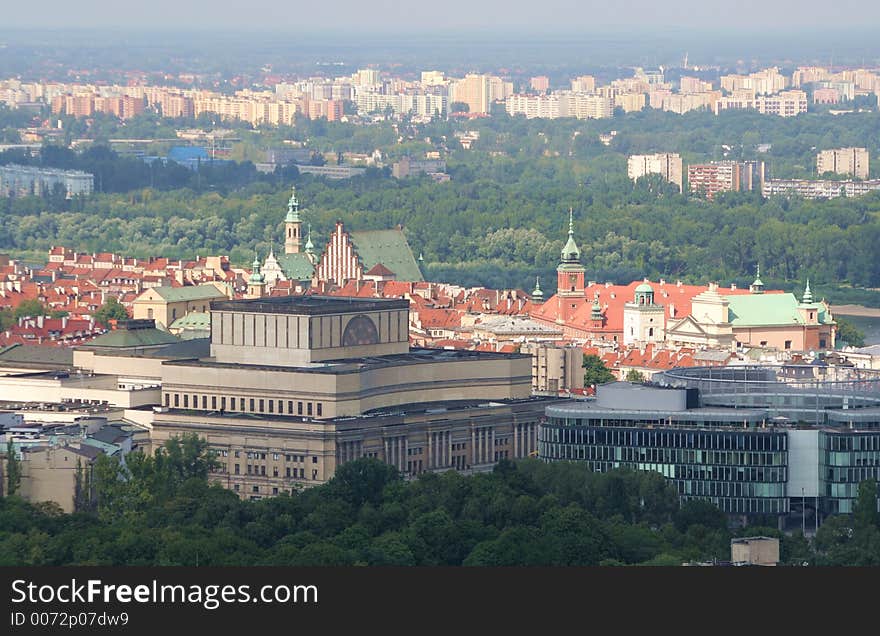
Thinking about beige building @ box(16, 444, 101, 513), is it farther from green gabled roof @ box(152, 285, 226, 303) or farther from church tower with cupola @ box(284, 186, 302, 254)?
Result: church tower with cupola @ box(284, 186, 302, 254)

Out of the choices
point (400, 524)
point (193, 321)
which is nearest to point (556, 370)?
point (193, 321)

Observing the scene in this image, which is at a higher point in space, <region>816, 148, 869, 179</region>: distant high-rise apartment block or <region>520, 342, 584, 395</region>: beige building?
<region>816, 148, 869, 179</region>: distant high-rise apartment block

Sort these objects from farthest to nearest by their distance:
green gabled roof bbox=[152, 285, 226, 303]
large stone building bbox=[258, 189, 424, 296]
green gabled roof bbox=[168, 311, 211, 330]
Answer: large stone building bbox=[258, 189, 424, 296] → green gabled roof bbox=[152, 285, 226, 303] → green gabled roof bbox=[168, 311, 211, 330]

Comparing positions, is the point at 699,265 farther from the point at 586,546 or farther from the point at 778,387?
the point at 586,546

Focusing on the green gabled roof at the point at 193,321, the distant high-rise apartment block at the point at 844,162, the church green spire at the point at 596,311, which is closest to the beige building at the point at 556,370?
the green gabled roof at the point at 193,321

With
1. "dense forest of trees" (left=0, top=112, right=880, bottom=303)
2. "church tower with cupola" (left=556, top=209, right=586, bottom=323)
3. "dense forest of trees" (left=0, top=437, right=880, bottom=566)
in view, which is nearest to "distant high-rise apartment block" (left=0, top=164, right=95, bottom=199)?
"dense forest of trees" (left=0, top=112, right=880, bottom=303)

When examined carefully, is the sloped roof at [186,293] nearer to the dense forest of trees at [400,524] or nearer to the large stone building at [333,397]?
the large stone building at [333,397]
